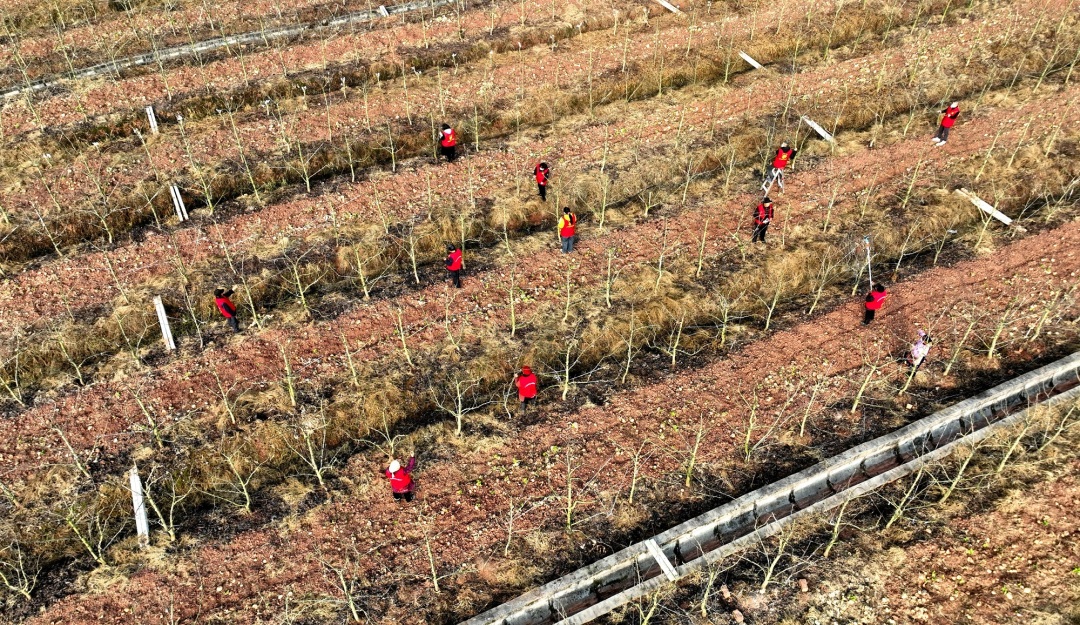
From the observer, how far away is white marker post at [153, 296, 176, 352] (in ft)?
42.4

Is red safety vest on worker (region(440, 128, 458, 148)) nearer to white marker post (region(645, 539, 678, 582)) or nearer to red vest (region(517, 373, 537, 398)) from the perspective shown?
red vest (region(517, 373, 537, 398))

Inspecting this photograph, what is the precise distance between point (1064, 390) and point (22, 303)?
18373 millimetres

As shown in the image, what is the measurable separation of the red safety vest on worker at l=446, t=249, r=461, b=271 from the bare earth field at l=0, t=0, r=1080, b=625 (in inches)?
25.2

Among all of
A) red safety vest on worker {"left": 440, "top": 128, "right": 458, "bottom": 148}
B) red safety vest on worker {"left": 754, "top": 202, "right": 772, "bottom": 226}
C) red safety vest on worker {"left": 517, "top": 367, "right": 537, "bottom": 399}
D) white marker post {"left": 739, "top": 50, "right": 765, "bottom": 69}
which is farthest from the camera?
white marker post {"left": 739, "top": 50, "right": 765, "bottom": 69}

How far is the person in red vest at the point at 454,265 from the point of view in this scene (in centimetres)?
1326

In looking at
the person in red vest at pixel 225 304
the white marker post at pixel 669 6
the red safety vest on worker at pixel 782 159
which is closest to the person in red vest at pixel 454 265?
the person in red vest at pixel 225 304

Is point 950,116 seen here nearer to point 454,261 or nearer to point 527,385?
point 454,261

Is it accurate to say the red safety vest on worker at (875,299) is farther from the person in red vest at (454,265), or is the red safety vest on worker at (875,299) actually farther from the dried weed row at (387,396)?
the person in red vest at (454,265)

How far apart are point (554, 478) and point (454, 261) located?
14.7ft

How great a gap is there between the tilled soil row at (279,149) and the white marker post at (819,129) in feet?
10.8

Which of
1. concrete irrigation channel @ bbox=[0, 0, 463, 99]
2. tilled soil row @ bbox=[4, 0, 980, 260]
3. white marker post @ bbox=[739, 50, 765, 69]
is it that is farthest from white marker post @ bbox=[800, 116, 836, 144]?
concrete irrigation channel @ bbox=[0, 0, 463, 99]

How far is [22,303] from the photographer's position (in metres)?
13.7

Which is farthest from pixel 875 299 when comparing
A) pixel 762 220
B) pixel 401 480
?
pixel 401 480

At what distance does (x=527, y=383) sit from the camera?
11.3 m
